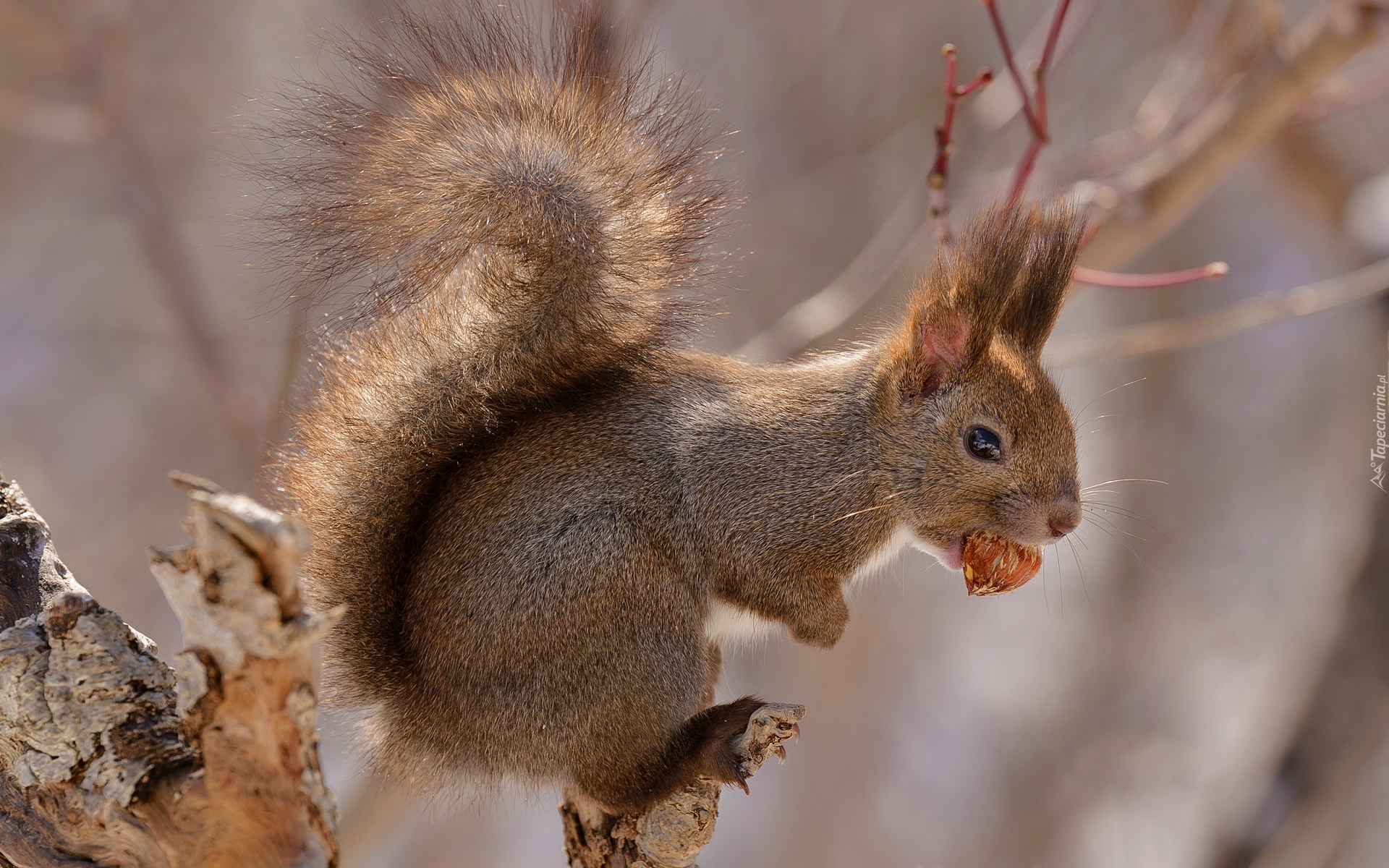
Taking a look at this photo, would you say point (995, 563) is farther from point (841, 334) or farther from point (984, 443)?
point (841, 334)

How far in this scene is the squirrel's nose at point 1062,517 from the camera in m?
2.32

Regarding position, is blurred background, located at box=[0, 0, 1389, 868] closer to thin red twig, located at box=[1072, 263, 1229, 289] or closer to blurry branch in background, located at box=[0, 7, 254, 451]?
blurry branch in background, located at box=[0, 7, 254, 451]

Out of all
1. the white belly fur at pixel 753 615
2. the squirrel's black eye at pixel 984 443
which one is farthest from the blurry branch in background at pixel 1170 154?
the white belly fur at pixel 753 615

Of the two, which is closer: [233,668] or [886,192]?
[233,668]

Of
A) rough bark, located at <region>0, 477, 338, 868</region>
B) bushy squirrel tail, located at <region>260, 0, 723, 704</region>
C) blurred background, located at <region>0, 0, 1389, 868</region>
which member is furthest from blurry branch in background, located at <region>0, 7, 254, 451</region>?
rough bark, located at <region>0, 477, 338, 868</region>

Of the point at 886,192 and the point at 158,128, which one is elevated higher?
the point at 886,192

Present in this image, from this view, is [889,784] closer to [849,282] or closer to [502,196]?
[849,282]

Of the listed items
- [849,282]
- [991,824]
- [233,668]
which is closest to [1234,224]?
[991,824]

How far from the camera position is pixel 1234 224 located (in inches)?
290

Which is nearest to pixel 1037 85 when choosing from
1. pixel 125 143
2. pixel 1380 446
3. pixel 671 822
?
pixel 671 822

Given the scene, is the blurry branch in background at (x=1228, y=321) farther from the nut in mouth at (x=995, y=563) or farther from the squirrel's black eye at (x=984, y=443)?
the nut in mouth at (x=995, y=563)

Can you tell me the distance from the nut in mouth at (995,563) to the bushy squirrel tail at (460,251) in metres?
0.85

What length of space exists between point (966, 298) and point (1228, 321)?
1.16m

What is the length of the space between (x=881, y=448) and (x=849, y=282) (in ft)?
4.92
